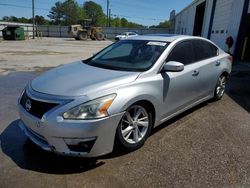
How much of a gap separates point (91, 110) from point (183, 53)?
2197mm

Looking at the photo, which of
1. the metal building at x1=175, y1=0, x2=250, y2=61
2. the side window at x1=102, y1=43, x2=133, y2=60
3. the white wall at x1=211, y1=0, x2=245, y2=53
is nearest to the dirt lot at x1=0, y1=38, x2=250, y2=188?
the side window at x1=102, y1=43, x2=133, y2=60

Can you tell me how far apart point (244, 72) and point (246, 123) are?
6.07 meters

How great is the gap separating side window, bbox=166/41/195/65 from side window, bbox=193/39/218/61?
184mm

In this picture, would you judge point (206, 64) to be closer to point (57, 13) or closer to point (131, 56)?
point (131, 56)

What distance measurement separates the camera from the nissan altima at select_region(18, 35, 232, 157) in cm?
265

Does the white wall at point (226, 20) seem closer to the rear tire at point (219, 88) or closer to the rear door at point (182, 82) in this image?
A: the rear tire at point (219, 88)

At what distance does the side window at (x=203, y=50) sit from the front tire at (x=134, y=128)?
179 centimetres

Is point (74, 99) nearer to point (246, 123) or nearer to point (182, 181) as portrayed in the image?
point (182, 181)

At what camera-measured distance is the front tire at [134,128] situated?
303cm

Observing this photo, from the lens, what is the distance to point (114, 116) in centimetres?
278

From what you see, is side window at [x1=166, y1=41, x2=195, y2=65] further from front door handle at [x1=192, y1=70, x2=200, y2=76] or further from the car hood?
the car hood

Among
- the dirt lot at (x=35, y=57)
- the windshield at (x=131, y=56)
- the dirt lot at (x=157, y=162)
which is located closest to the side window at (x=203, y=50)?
the windshield at (x=131, y=56)

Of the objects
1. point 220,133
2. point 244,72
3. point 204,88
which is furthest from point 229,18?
point 220,133

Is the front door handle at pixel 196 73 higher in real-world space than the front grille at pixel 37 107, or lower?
higher
